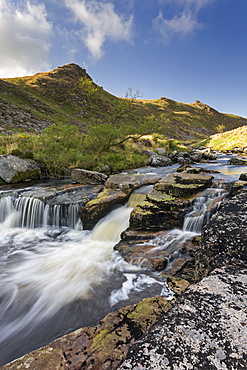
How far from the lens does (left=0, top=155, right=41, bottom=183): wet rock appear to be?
10656mm

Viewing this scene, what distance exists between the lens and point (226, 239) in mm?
2240

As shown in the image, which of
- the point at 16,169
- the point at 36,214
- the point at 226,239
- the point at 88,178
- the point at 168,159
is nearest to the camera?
the point at 226,239

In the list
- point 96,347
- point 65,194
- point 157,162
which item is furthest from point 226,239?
point 157,162

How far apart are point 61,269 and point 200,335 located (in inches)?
191

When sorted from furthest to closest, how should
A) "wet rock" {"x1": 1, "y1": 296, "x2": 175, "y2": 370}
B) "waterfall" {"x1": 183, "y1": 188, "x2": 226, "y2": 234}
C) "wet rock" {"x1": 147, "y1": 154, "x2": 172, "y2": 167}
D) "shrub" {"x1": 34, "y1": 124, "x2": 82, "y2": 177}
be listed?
"wet rock" {"x1": 147, "y1": 154, "x2": 172, "y2": 167}, "shrub" {"x1": 34, "y1": 124, "x2": 82, "y2": 177}, "waterfall" {"x1": 183, "y1": 188, "x2": 226, "y2": 234}, "wet rock" {"x1": 1, "y1": 296, "x2": 175, "y2": 370}

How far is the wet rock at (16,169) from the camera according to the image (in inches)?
420

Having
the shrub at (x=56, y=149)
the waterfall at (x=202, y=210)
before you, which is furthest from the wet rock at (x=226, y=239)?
the shrub at (x=56, y=149)

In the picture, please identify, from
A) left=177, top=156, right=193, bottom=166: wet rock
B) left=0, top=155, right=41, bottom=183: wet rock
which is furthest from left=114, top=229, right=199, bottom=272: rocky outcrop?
left=177, top=156, right=193, bottom=166: wet rock

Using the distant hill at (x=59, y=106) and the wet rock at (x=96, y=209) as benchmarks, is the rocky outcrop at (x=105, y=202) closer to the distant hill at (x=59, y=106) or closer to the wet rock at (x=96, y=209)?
the wet rock at (x=96, y=209)

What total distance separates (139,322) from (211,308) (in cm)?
129

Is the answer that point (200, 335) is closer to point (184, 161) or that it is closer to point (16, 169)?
point (16, 169)

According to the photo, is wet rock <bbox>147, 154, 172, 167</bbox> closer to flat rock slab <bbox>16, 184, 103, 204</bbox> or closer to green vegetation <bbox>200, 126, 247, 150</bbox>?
flat rock slab <bbox>16, 184, 103, 204</bbox>

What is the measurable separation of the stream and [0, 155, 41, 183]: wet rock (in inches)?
95.0

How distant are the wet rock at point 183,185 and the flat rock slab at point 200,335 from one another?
18.5 feet
